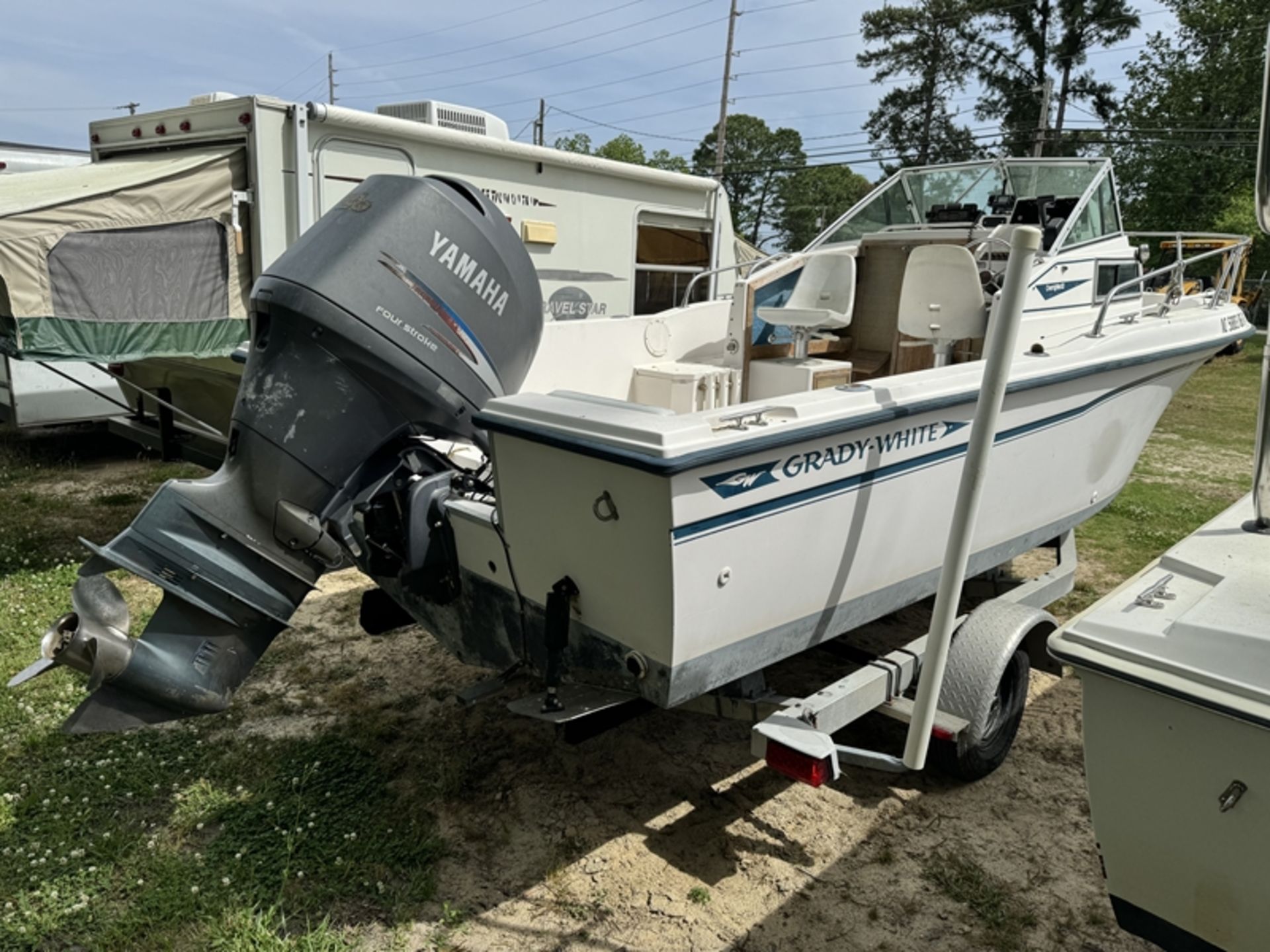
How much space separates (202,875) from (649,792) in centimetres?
139

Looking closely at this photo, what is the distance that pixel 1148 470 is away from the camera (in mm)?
7828

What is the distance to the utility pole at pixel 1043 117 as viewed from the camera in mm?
23969

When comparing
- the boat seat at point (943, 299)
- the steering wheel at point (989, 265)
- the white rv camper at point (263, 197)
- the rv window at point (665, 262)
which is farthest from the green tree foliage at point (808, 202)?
the boat seat at point (943, 299)

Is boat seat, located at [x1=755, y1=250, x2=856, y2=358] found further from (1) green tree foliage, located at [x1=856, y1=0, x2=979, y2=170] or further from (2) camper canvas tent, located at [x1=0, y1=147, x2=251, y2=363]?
(1) green tree foliage, located at [x1=856, y1=0, x2=979, y2=170]

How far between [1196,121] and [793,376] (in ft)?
92.7

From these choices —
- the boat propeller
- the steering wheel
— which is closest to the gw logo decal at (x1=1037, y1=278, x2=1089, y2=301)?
the steering wheel

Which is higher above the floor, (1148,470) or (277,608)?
(277,608)

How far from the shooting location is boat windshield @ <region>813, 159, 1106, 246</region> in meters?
4.78

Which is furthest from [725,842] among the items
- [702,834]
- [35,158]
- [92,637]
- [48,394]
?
[35,158]

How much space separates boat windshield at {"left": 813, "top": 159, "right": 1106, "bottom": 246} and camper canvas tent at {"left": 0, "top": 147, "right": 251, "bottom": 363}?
3372 mm

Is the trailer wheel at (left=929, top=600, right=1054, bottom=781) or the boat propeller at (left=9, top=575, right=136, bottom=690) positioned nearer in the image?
the boat propeller at (left=9, top=575, right=136, bottom=690)

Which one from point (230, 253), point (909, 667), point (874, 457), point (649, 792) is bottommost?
point (649, 792)

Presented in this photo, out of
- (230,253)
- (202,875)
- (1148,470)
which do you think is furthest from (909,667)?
(1148,470)

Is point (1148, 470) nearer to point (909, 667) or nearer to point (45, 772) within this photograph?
point (909, 667)
